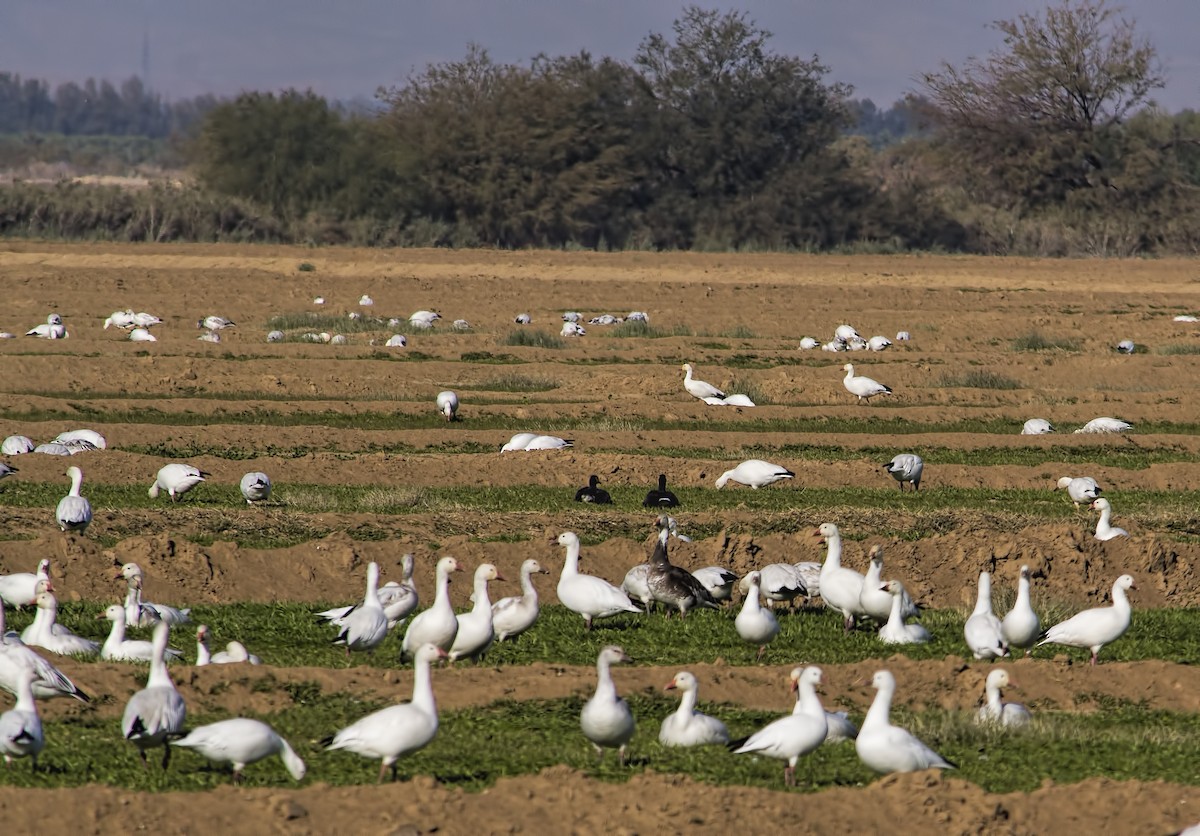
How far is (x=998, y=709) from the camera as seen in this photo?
11242 mm

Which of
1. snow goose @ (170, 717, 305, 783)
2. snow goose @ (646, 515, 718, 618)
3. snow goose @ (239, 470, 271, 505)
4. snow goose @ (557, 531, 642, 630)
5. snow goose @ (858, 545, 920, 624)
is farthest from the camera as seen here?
snow goose @ (239, 470, 271, 505)

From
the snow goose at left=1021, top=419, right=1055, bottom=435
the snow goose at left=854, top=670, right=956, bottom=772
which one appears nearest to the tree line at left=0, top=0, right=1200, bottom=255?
the snow goose at left=1021, top=419, right=1055, bottom=435

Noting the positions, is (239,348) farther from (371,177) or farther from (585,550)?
(371,177)

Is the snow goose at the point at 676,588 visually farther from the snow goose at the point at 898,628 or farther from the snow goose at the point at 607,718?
the snow goose at the point at 607,718

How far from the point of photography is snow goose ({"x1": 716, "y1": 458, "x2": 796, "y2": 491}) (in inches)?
835

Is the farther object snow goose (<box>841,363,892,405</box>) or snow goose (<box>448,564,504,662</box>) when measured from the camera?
snow goose (<box>841,363,892,405</box>)

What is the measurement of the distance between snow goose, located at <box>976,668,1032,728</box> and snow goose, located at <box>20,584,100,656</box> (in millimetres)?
5922

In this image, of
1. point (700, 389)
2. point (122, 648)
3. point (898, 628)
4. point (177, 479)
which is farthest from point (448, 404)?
point (122, 648)

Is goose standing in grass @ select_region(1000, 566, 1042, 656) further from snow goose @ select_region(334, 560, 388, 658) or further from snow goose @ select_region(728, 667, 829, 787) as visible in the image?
snow goose @ select_region(334, 560, 388, 658)

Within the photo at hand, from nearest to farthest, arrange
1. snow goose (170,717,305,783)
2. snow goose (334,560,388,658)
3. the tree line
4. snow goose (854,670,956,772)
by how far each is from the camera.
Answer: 1. snow goose (170,717,305,783)
2. snow goose (854,670,956,772)
3. snow goose (334,560,388,658)
4. the tree line

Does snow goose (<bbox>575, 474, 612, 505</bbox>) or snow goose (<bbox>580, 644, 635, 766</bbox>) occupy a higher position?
snow goose (<bbox>580, 644, 635, 766</bbox>)

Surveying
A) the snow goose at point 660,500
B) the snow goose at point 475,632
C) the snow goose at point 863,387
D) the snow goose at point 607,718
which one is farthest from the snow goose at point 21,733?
the snow goose at point 863,387

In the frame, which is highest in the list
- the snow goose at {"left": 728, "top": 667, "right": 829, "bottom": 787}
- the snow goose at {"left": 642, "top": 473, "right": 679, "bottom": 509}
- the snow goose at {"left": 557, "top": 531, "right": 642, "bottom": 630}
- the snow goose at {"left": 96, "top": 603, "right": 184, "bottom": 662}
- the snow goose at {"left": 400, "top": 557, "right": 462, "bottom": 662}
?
the snow goose at {"left": 728, "top": 667, "right": 829, "bottom": 787}

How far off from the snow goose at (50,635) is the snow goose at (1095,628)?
670cm
